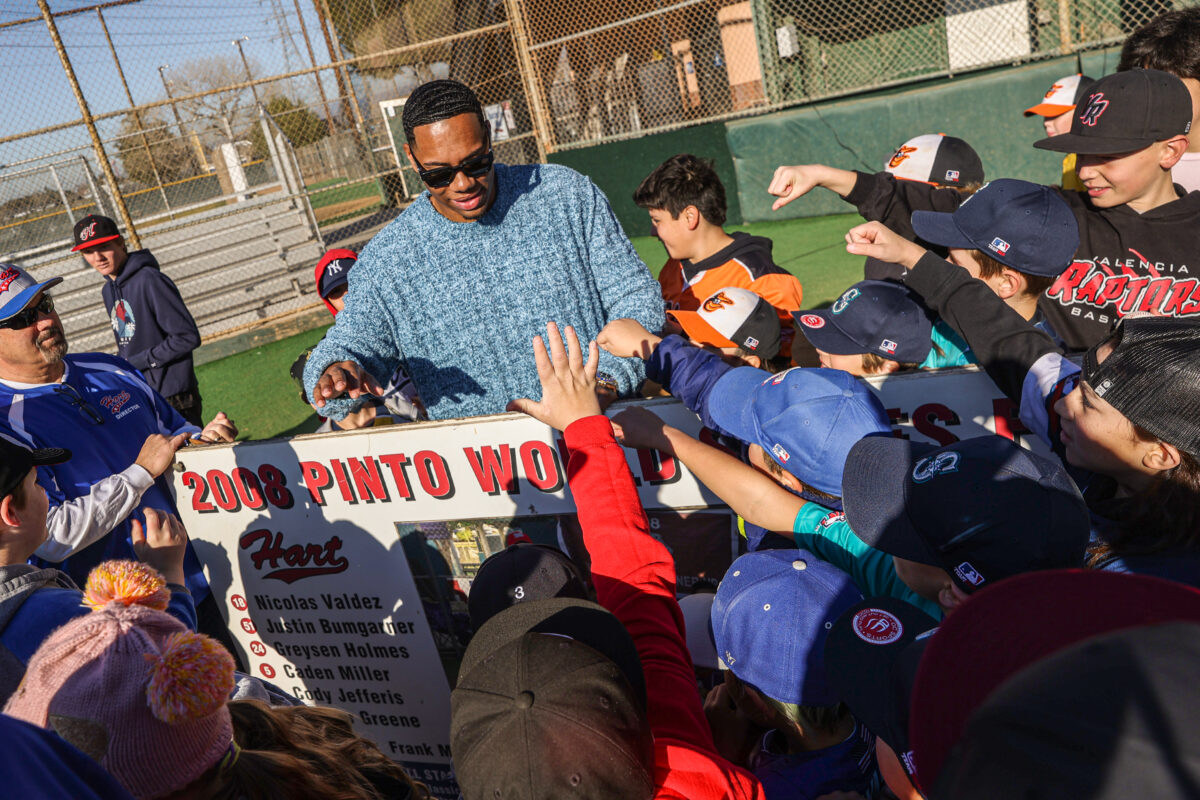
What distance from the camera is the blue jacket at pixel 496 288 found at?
2266 mm

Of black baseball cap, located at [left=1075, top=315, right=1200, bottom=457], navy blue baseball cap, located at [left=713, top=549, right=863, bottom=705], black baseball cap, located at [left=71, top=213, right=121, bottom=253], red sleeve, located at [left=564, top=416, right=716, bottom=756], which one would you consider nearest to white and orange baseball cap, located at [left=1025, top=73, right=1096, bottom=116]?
black baseball cap, located at [left=1075, top=315, right=1200, bottom=457]

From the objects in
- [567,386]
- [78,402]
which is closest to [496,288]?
[567,386]

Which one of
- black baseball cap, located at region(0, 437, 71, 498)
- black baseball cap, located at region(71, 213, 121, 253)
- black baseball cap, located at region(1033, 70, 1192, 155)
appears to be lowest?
black baseball cap, located at region(0, 437, 71, 498)

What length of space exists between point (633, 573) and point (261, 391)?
25.3ft

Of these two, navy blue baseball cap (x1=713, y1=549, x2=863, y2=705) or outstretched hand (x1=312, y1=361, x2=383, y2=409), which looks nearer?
navy blue baseball cap (x1=713, y1=549, x2=863, y2=705)

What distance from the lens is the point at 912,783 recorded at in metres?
1.26

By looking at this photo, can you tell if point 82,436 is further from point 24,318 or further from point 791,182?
point 791,182

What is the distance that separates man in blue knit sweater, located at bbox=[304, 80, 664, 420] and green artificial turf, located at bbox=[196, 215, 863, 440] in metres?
4.72

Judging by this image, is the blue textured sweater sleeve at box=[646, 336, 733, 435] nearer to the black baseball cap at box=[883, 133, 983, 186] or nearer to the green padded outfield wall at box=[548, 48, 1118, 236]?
the black baseball cap at box=[883, 133, 983, 186]

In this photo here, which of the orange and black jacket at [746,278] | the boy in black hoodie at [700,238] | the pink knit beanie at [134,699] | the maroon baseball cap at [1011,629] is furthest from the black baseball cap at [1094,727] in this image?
the boy in black hoodie at [700,238]

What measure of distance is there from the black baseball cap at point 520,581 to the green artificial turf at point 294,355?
5139mm

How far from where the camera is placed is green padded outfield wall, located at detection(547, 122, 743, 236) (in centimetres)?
1154

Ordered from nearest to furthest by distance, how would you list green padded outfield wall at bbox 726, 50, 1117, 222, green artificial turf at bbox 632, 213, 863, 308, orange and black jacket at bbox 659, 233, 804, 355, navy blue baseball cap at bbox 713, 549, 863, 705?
navy blue baseball cap at bbox 713, 549, 863, 705 → orange and black jacket at bbox 659, 233, 804, 355 → green artificial turf at bbox 632, 213, 863, 308 → green padded outfield wall at bbox 726, 50, 1117, 222

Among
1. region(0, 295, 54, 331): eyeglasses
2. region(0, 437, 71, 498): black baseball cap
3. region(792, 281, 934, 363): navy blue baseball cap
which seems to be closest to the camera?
region(0, 437, 71, 498): black baseball cap
